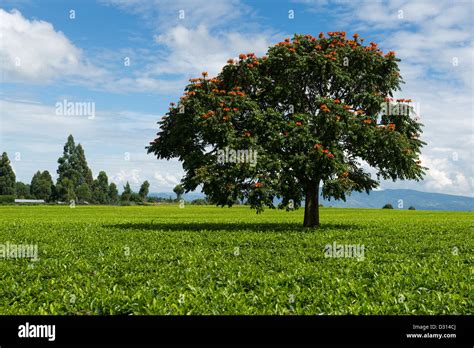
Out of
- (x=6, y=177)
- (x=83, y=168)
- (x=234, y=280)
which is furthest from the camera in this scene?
(x=83, y=168)

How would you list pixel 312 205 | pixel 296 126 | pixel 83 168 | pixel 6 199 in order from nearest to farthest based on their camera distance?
1. pixel 296 126
2. pixel 312 205
3. pixel 6 199
4. pixel 83 168

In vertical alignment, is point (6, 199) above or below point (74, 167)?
below

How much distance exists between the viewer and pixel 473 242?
2627 centimetres

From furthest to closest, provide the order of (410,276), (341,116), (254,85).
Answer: (254,85) → (341,116) → (410,276)

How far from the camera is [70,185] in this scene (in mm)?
165250

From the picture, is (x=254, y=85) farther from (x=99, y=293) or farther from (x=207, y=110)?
(x=99, y=293)

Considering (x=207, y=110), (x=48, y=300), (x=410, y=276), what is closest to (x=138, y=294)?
(x=48, y=300)

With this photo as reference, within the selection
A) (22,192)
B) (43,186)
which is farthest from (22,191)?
(43,186)

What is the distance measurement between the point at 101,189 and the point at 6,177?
40.9 meters

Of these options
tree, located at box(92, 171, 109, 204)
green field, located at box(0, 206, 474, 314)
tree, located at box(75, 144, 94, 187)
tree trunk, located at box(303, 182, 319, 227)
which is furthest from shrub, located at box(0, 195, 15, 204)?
green field, located at box(0, 206, 474, 314)

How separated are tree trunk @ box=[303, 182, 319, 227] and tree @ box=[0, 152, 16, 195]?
146 metres

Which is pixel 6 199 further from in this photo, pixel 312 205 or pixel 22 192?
pixel 312 205

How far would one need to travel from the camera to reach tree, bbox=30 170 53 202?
176 meters
